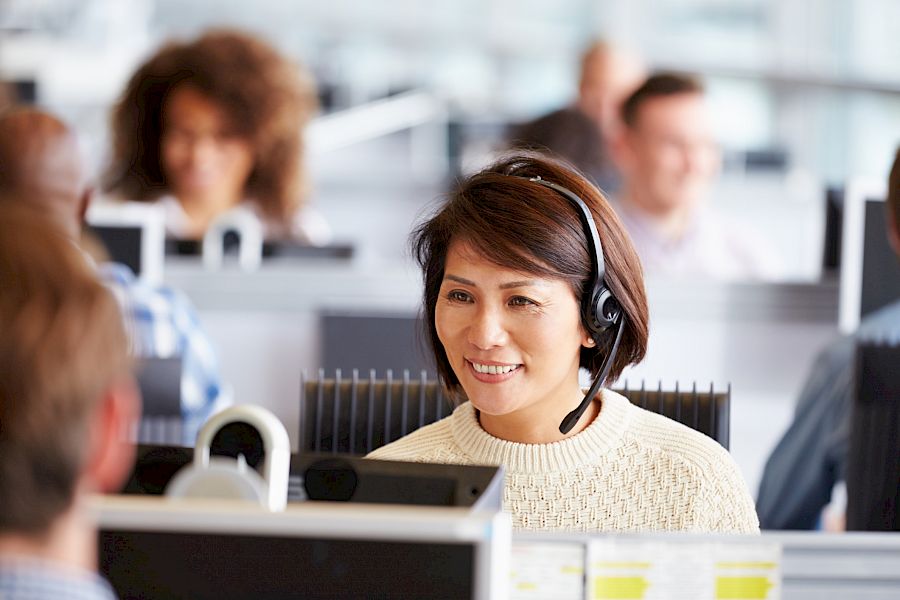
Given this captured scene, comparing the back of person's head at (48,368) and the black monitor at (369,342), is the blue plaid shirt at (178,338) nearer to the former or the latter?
the black monitor at (369,342)

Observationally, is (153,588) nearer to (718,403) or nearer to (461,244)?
(461,244)

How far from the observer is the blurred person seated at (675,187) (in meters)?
3.43

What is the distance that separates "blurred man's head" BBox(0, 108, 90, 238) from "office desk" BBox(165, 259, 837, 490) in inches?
27.4

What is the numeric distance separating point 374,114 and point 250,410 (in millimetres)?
6968

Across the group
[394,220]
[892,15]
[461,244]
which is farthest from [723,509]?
[892,15]

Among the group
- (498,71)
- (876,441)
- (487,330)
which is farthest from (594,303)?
(498,71)

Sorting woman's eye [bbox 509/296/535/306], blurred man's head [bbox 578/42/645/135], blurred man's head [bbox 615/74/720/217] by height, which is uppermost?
blurred man's head [bbox 578/42/645/135]

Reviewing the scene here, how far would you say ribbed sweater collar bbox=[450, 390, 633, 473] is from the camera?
145 centimetres

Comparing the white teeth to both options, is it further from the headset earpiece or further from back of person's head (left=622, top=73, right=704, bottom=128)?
back of person's head (left=622, top=73, right=704, bottom=128)

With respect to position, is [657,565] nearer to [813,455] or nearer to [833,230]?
[813,455]

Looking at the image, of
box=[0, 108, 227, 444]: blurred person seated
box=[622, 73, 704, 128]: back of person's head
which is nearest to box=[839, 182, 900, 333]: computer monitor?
box=[622, 73, 704, 128]: back of person's head

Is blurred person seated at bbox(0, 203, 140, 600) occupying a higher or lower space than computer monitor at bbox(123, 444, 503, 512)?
higher

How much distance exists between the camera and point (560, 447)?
145 cm

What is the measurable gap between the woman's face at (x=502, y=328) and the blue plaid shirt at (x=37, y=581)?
802mm
